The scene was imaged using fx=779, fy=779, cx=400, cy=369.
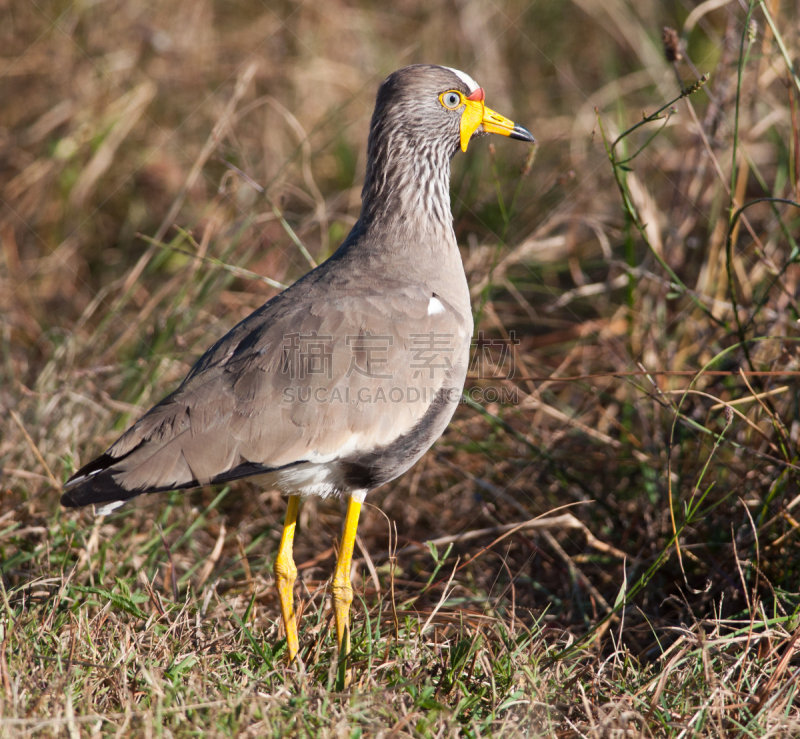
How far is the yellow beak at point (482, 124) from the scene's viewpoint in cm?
352

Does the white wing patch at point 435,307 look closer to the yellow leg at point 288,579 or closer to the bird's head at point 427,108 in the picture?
the bird's head at point 427,108

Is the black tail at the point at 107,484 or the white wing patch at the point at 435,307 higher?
the white wing patch at the point at 435,307

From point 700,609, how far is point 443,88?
2517 mm

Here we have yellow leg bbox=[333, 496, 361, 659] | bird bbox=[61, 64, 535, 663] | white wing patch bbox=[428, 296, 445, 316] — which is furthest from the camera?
white wing patch bbox=[428, 296, 445, 316]

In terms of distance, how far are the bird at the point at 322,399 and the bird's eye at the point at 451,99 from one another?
63 centimetres

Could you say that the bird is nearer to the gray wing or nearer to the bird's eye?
the gray wing

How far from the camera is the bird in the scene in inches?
110

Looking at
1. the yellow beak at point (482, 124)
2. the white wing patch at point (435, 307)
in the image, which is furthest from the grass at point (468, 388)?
the white wing patch at point (435, 307)

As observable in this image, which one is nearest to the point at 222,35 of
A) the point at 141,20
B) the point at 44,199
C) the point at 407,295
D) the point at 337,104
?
the point at 141,20

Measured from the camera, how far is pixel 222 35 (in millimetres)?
6965

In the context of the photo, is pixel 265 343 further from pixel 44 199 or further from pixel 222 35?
pixel 222 35

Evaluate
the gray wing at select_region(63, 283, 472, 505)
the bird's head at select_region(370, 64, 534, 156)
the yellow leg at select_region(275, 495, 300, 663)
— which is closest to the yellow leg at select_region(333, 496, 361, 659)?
the yellow leg at select_region(275, 495, 300, 663)

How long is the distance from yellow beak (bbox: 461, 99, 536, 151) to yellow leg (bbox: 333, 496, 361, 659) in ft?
5.69

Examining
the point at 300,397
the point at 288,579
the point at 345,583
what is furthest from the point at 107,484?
the point at 345,583
